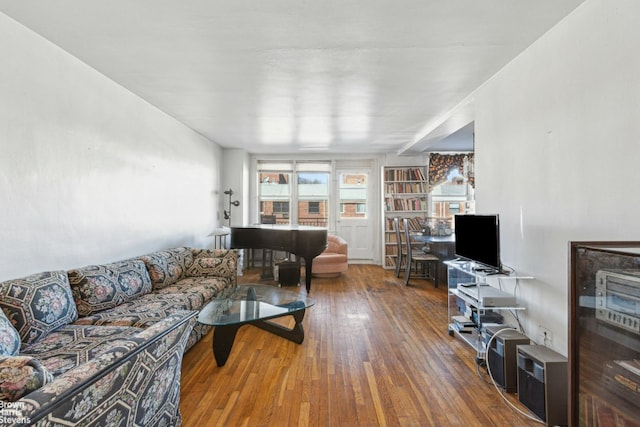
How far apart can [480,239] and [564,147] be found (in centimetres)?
93

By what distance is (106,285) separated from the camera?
2.35m

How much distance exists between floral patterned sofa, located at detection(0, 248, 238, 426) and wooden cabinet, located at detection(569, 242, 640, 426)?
6.04 ft

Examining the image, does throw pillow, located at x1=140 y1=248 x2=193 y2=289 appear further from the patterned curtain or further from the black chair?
the patterned curtain

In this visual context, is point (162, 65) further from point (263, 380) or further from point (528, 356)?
point (528, 356)

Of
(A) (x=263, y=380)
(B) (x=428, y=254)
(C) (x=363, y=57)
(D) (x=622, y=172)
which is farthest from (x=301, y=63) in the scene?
(B) (x=428, y=254)

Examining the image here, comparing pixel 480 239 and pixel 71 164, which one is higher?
pixel 71 164

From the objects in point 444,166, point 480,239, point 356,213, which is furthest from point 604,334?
point 356,213

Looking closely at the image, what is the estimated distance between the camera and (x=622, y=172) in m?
1.53

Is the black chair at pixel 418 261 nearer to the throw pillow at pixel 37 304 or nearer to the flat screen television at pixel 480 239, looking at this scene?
the flat screen television at pixel 480 239

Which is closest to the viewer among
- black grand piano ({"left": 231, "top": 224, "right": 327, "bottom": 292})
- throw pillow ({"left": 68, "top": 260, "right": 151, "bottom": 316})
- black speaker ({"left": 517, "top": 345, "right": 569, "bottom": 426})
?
black speaker ({"left": 517, "top": 345, "right": 569, "bottom": 426})

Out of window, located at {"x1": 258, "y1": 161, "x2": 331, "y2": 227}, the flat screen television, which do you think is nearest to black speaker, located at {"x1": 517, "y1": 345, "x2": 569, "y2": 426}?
the flat screen television

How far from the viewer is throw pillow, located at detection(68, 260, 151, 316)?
86.8 inches

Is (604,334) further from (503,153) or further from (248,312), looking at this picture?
(248,312)

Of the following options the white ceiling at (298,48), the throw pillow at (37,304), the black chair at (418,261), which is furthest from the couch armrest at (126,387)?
the black chair at (418,261)
